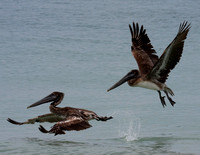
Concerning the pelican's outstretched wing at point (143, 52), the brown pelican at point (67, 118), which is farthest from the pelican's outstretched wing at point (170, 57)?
the brown pelican at point (67, 118)

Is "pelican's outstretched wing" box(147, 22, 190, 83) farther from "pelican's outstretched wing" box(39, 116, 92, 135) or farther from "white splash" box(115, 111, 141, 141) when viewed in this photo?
"pelican's outstretched wing" box(39, 116, 92, 135)

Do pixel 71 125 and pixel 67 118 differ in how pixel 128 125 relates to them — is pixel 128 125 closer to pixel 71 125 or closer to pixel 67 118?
pixel 67 118

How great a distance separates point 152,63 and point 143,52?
298 mm

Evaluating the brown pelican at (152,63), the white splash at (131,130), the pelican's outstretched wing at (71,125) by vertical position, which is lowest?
the white splash at (131,130)

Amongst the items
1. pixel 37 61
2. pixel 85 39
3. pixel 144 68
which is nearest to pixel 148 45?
pixel 144 68

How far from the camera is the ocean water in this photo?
9.03 m

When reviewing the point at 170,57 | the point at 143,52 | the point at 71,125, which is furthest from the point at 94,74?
the point at 71,125

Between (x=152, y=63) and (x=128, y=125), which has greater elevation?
(x=152, y=63)

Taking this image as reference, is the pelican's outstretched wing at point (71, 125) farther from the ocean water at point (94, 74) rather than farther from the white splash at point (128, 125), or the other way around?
the white splash at point (128, 125)

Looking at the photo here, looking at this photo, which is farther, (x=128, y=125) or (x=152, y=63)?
(x=128, y=125)

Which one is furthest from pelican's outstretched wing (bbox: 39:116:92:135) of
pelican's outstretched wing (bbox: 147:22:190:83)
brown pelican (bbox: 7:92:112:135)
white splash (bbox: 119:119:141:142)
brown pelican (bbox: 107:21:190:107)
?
pelican's outstretched wing (bbox: 147:22:190:83)

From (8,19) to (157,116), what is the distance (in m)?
10.2

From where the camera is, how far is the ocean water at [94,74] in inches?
356

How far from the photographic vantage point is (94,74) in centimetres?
1383
